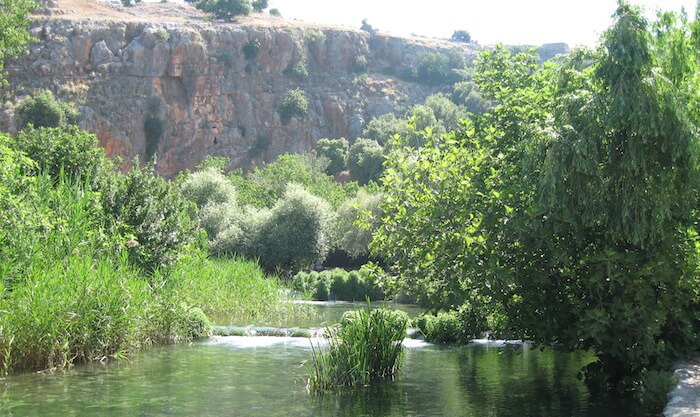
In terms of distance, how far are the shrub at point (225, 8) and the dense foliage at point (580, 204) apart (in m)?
84.5

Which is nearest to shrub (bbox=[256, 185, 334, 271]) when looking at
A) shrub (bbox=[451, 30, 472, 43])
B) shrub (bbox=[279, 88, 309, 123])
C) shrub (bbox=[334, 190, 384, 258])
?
shrub (bbox=[334, 190, 384, 258])

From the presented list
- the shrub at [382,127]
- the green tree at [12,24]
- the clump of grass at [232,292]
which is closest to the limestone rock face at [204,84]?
the shrub at [382,127]

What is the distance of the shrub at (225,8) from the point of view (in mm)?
92625

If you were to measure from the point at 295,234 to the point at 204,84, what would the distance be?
40.7 meters

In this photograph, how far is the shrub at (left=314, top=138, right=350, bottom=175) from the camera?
76.7 meters

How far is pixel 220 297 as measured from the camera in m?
22.9

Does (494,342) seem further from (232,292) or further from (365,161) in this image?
(365,161)

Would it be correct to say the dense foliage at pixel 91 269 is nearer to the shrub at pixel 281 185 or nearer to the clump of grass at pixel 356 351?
the clump of grass at pixel 356 351

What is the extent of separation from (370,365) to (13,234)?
7.20 metres

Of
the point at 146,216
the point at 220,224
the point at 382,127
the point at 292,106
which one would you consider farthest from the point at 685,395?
the point at 292,106

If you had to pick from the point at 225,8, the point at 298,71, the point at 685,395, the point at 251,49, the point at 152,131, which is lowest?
the point at 685,395

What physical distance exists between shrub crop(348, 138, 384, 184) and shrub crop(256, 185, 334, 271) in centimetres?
2451

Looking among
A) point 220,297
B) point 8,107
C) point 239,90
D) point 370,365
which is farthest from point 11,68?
point 370,365

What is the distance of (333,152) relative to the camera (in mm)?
77562
